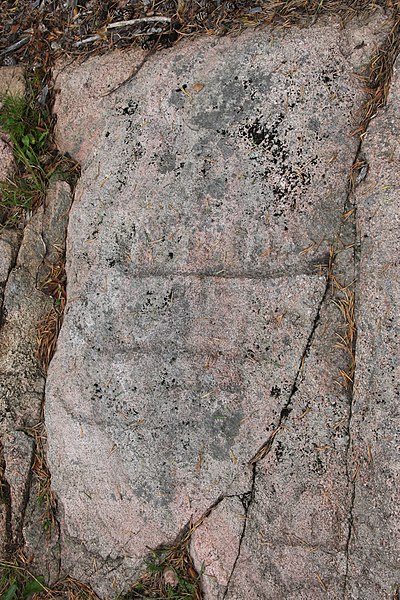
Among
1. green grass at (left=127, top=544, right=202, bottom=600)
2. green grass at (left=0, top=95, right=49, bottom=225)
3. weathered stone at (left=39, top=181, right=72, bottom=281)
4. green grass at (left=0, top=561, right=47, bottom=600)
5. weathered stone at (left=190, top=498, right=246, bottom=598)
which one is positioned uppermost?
green grass at (left=0, top=95, right=49, bottom=225)

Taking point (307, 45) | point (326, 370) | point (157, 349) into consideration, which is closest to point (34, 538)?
point (157, 349)

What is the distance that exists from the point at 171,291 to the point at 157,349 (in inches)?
11.2

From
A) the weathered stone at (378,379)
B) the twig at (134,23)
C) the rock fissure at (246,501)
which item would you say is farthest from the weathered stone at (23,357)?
the weathered stone at (378,379)

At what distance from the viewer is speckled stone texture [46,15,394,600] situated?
259cm

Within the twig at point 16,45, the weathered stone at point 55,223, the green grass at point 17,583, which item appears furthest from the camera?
the twig at point 16,45

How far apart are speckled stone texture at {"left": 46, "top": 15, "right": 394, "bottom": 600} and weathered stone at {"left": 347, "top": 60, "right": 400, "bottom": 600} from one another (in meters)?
0.09

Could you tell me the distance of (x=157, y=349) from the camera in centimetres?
278

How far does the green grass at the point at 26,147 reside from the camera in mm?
3314

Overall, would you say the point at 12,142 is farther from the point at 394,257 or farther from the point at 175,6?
the point at 394,257

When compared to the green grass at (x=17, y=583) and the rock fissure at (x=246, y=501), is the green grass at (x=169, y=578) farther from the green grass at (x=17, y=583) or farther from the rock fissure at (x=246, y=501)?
the green grass at (x=17, y=583)

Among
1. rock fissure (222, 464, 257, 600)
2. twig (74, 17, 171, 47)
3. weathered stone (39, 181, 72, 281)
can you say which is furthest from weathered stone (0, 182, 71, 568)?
rock fissure (222, 464, 257, 600)

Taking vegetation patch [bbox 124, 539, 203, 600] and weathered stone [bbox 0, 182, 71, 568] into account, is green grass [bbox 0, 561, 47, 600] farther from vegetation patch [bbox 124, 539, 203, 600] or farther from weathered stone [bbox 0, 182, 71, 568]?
vegetation patch [bbox 124, 539, 203, 600]

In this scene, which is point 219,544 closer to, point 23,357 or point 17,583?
point 17,583

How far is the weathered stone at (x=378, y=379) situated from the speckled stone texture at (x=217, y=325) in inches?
3.6
